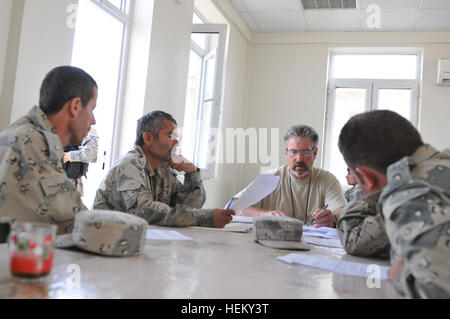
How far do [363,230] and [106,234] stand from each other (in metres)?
0.86

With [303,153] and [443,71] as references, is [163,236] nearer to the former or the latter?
[303,153]

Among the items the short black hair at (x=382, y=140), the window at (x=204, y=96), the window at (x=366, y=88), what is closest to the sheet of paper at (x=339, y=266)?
the short black hair at (x=382, y=140)

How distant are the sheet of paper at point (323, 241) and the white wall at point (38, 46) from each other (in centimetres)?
162

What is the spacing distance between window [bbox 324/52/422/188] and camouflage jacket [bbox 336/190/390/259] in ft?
14.5

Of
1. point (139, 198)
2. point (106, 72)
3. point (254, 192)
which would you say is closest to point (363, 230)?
point (254, 192)

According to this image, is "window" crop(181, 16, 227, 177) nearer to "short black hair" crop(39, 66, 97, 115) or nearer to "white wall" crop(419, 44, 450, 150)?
"white wall" crop(419, 44, 450, 150)

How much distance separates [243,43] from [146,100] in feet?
9.52

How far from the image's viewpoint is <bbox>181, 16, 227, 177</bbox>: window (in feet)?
15.3

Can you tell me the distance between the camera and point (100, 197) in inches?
75.4

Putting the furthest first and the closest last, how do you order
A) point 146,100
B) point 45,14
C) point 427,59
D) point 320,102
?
point 320,102 < point 427,59 < point 146,100 < point 45,14

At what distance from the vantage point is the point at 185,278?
0.87m

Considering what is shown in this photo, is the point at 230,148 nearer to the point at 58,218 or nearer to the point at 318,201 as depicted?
the point at 318,201

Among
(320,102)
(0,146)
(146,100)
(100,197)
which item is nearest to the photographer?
(0,146)

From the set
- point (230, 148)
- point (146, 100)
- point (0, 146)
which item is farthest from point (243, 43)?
point (0, 146)
